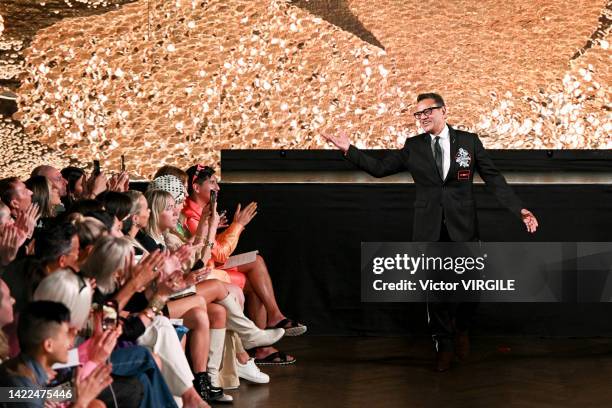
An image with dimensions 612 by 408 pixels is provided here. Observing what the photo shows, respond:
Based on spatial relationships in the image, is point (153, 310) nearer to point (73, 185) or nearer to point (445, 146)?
point (73, 185)

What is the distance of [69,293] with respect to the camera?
11.7 feet

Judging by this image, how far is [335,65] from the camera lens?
8.02m

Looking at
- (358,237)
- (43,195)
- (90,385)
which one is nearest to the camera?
(90,385)

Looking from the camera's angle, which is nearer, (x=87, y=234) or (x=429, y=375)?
(x=87, y=234)

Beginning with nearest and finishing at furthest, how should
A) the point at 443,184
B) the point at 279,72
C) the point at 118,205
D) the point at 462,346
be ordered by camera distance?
the point at 118,205 → the point at 443,184 → the point at 462,346 → the point at 279,72

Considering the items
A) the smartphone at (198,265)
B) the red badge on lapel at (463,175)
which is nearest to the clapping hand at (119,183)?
the smartphone at (198,265)

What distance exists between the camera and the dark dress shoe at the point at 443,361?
6.31 metres

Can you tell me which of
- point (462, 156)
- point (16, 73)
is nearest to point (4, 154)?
point (16, 73)

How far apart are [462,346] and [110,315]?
9.69ft

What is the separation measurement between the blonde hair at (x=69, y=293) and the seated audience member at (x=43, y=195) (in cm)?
207

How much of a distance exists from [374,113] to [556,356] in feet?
7.03

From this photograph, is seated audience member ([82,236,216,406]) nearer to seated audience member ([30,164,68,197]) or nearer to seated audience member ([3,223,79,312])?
seated audience member ([3,223,79,312])

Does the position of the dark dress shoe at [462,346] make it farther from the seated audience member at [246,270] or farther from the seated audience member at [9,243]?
the seated audience member at [9,243]

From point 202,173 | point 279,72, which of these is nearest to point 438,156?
point 202,173
